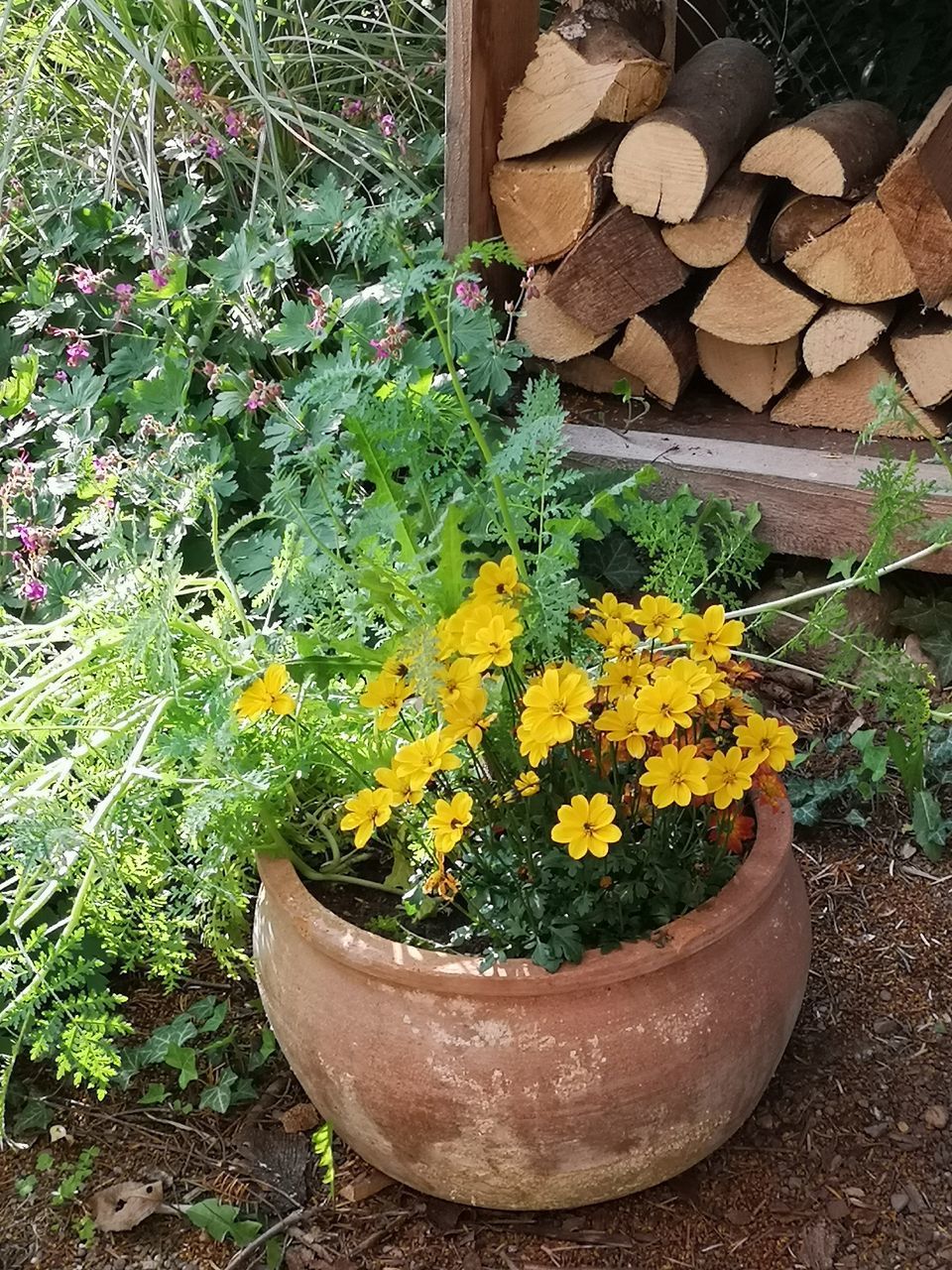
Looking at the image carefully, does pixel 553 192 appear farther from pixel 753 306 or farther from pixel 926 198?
pixel 926 198

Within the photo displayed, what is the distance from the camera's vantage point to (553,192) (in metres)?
2.21

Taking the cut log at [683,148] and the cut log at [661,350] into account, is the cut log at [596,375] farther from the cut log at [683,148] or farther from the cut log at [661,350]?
the cut log at [683,148]

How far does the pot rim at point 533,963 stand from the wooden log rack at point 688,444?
95 cm

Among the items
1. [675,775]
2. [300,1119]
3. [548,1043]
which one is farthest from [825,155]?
[300,1119]

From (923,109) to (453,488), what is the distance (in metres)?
1.76

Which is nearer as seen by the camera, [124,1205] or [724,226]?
[124,1205]

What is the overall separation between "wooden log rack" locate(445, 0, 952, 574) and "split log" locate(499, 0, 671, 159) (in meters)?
0.05

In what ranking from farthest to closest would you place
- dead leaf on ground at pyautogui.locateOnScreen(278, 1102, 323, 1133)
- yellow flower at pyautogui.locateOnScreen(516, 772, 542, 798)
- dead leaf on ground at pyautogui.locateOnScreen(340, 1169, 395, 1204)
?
dead leaf on ground at pyautogui.locateOnScreen(278, 1102, 323, 1133) → dead leaf on ground at pyautogui.locateOnScreen(340, 1169, 395, 1204) → yellow flower at pyautogui.locateOnScreen(516, 772, 542, 798)

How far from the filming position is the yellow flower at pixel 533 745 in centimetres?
114

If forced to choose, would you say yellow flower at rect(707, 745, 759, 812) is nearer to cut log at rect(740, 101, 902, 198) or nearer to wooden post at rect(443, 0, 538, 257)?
cut log at rect(740, 101, 902, 198)

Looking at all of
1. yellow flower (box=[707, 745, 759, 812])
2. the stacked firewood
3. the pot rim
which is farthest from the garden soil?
the stacked firewood

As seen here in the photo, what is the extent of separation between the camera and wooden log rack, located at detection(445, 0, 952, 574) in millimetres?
2139

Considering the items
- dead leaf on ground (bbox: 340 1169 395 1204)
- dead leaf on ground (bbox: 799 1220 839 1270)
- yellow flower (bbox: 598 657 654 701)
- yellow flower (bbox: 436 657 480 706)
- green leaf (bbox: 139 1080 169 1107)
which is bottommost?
dead leaf on ground (bbox: 799 1220 839 1270)

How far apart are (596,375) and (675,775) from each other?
1.43 meters
